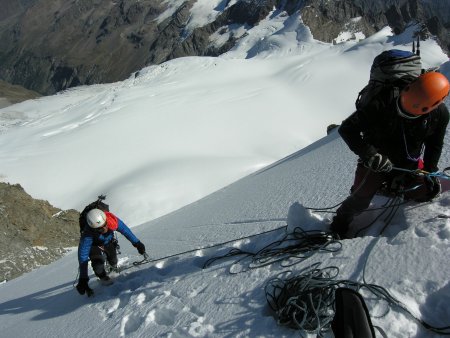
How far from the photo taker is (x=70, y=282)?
21.7 ft

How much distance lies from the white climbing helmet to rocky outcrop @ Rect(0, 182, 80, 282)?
728 centimetres

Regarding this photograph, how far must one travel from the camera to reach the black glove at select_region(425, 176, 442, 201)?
3877mm

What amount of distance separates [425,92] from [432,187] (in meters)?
1.19

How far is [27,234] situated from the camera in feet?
Result: 39.2

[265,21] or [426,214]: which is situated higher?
[265,21]

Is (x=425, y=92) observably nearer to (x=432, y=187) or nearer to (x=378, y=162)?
(x=378, y=162)

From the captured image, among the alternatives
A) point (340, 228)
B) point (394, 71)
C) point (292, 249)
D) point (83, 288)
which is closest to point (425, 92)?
point (394, 71)

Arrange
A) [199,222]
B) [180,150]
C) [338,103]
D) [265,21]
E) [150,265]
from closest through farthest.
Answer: [150,265], [199,222], [180,150], [338,103], [265,21]

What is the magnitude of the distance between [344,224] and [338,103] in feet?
125

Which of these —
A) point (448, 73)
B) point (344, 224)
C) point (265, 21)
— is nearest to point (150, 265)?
point (344, 224)

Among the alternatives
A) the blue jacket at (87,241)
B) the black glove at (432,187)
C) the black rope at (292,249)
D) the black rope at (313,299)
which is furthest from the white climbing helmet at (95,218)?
the black glove at (432,187)

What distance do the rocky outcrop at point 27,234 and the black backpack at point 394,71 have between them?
10.5 meters

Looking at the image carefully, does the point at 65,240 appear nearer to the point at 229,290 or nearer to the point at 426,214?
the point at 229,290

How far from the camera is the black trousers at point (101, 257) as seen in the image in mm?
5395
